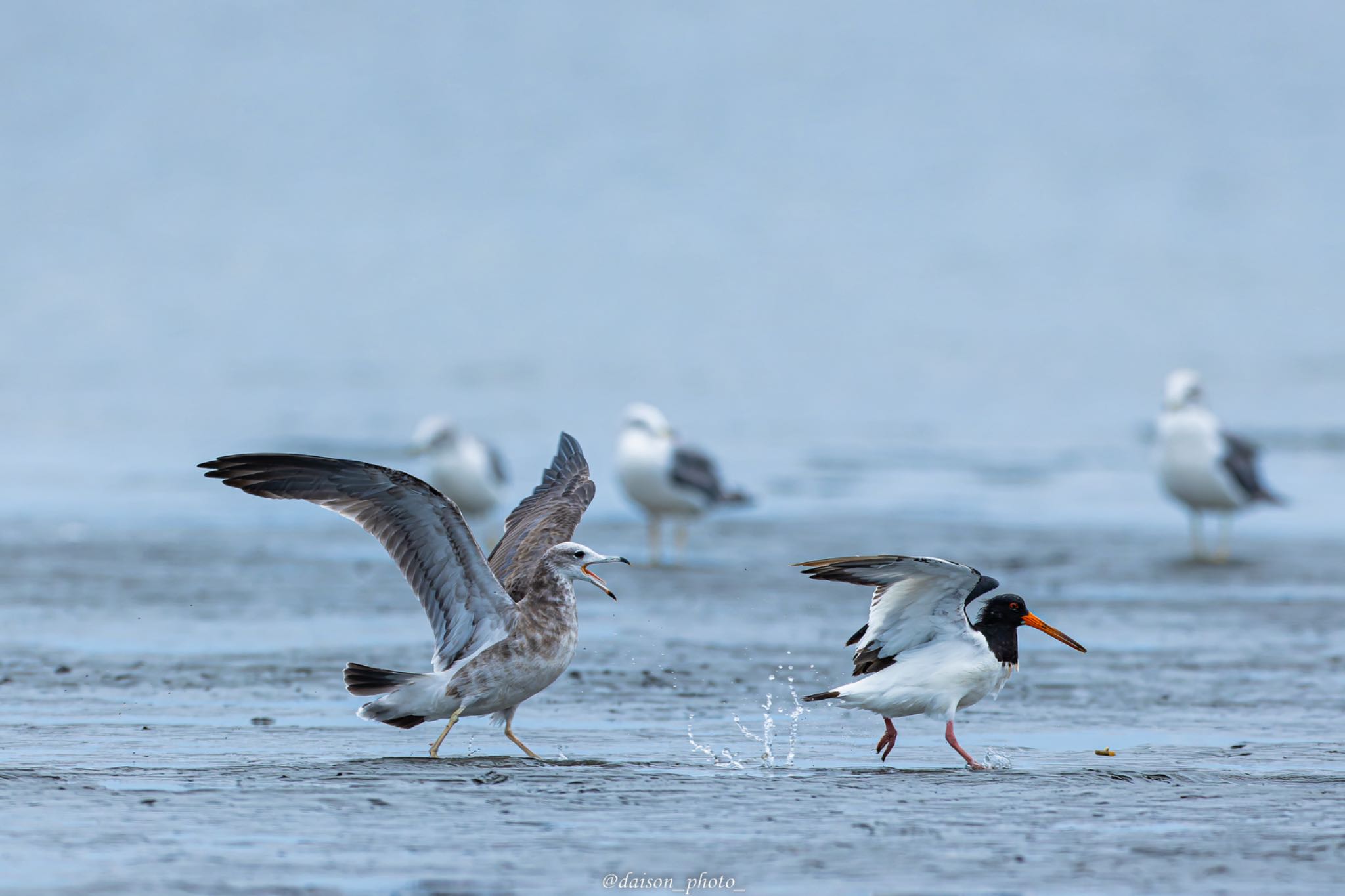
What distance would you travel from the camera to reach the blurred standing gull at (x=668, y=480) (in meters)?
17.1

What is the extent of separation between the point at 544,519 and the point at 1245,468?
9.76 meters

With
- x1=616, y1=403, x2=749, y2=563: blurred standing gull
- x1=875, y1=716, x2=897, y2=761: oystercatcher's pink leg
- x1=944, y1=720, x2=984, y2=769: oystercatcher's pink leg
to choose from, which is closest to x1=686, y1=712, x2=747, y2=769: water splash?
x1=875, y1=716, x2=897, y2=761: oystercatcher's pink leg

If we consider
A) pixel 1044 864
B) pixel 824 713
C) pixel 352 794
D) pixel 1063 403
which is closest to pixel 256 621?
pixel 824 713

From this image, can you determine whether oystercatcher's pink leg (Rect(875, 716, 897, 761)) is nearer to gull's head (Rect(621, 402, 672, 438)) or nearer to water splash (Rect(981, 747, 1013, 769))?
water splash (Rect(981, 747, 1013, 769))

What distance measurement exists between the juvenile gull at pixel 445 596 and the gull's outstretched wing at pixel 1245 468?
10.3m

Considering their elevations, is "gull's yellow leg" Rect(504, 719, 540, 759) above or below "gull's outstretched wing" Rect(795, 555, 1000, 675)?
below

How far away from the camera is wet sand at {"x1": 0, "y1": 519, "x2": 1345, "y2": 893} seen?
6.16m

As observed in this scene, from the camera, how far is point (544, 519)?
9.80m

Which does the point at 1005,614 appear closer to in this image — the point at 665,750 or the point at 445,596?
the point at 665,750

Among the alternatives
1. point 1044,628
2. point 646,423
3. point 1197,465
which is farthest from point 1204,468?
point 1044,628

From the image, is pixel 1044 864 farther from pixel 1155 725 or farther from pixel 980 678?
pixel 1155 725

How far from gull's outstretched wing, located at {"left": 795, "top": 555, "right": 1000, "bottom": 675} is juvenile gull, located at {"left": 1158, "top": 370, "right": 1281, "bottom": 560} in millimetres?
9012

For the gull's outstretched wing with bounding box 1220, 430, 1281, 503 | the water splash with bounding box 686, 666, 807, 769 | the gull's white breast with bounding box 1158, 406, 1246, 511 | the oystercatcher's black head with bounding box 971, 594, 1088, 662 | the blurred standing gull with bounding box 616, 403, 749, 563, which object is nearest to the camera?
the water splash with bounding box 686, 666, 807, 769

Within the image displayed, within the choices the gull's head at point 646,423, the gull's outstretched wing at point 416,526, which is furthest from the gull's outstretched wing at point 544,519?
the gull's head at point 646,423
